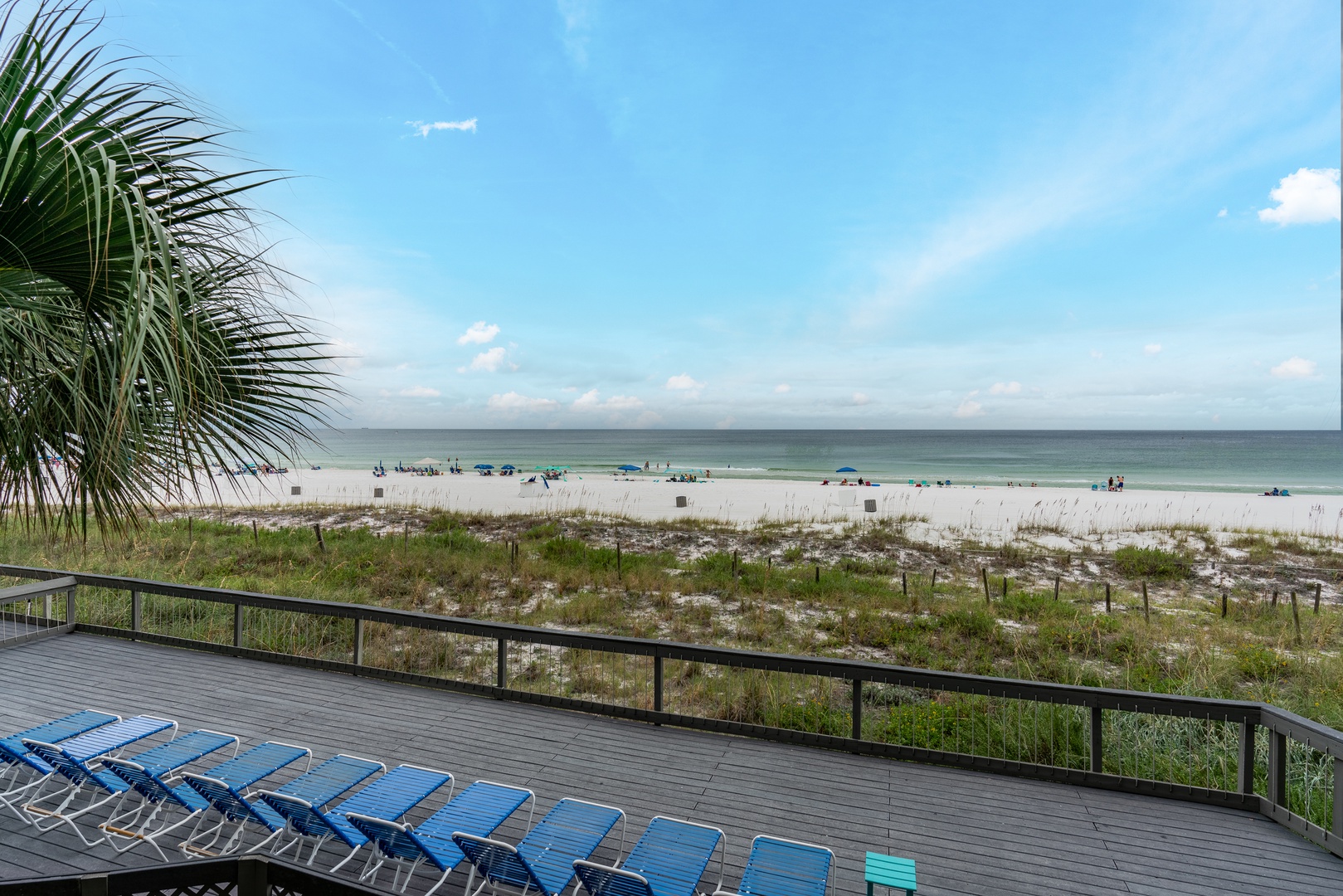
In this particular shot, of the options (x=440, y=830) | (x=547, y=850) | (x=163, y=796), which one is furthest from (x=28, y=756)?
(x=547, y=850)

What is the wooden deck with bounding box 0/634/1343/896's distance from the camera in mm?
3645

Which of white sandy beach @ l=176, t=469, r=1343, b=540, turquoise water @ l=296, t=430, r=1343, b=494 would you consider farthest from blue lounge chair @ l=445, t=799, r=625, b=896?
turquoise water @ l=296, t=430, r=1343, b=494

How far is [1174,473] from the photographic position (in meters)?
47.7

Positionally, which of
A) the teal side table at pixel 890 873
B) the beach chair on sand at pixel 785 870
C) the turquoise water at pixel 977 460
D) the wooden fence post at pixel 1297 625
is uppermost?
the turquoise water at pixel 977 460

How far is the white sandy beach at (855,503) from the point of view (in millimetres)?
22234

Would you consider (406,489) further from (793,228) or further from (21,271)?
(21,271)

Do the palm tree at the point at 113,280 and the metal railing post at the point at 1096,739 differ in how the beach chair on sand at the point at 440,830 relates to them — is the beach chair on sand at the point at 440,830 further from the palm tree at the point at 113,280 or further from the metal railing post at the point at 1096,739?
the metal railing post at the point at 1096,739

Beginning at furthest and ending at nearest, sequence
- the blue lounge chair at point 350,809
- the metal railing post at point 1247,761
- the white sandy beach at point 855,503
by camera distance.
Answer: the white sandy beach at point 855,503 → the metal railing post at point 1247,761 → the blue lounge chair at point 350,809

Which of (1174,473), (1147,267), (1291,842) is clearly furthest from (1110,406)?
(1291,842)

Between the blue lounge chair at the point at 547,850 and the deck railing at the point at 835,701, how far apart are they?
1.68 m

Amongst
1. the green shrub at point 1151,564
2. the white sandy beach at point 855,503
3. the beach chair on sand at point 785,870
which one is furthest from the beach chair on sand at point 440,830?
the white sandy beach at point 855,503

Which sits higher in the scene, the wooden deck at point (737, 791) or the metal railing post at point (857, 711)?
the metal railing post at point (857, 711)

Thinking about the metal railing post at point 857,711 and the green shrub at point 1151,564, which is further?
the green shrub at point 1151,564

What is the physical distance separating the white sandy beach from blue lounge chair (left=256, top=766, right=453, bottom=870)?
17386 millimetres
